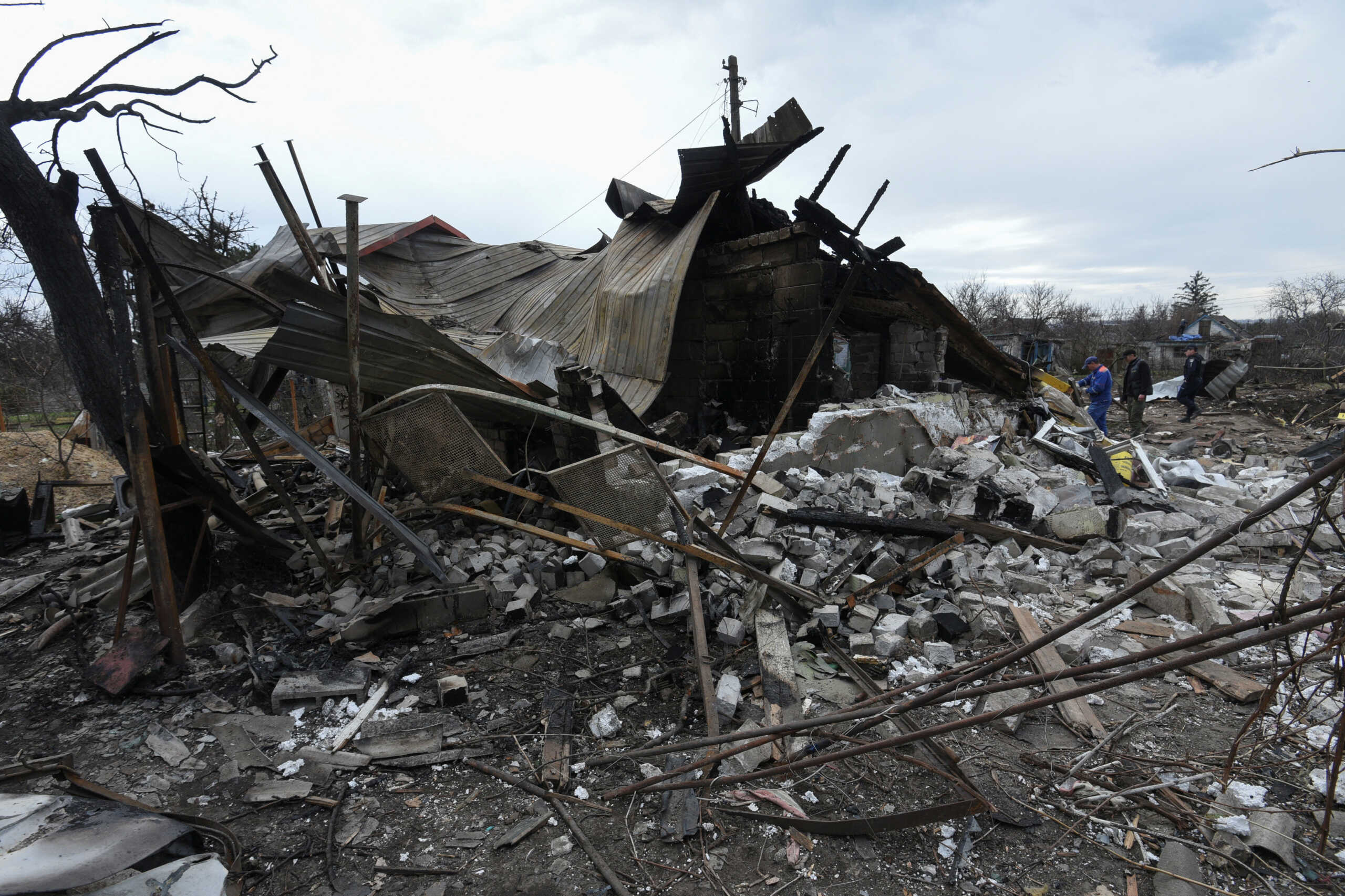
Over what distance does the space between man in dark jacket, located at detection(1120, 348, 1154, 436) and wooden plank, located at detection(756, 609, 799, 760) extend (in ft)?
34.1

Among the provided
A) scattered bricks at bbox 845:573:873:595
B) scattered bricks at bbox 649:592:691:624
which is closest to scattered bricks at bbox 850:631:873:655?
scattered bricks at bbox 845:573:873:595

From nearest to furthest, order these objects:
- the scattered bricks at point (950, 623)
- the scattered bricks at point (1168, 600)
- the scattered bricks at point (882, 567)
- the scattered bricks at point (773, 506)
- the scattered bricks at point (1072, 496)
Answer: the scattered bricks at point (950, 623) < the scattered bricks at point (1168, 600) < the scattered bricks at point (882, 567) < the scattered bricks at point (773, 506) < the scattered bricks at point (1072, 496)

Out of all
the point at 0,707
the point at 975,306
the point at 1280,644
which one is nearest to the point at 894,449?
the point at 1280,644

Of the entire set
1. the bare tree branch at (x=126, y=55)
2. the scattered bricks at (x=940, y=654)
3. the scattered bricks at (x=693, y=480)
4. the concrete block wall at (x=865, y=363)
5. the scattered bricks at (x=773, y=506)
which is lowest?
the scattered bricks at (x=940, y=654)

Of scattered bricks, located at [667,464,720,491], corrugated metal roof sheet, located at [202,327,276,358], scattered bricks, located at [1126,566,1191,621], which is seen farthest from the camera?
corrugated metal roof sheet, located at [202,327,276,358]

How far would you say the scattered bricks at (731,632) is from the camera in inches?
154

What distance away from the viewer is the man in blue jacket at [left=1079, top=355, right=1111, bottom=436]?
9961 mm

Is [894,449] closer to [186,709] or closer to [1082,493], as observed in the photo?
[1082,493]

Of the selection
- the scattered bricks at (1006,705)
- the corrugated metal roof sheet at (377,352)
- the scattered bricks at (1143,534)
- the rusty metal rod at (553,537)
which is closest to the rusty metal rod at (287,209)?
the corrugated metal roof sheet at (377,352)

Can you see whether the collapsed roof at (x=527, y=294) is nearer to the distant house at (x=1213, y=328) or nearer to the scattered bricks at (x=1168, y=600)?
the scattered bricks at (x=1168, y=600)

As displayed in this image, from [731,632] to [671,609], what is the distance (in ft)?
1.63

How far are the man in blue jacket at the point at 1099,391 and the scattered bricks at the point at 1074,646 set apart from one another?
7158mm

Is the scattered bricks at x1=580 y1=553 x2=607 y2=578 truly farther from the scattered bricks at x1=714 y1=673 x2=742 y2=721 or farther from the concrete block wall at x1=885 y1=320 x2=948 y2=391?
the concrete block wall at x1=885 y1=320 x2=948 y2=391

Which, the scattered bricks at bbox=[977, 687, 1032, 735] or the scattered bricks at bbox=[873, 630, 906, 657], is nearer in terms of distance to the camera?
the scattered bricks at bbox=[977, 687, 1032, 735]
